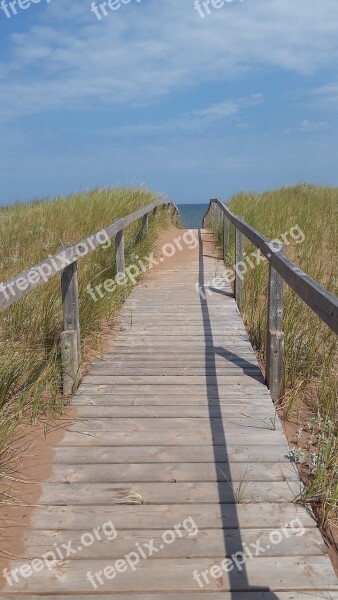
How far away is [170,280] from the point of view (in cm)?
900

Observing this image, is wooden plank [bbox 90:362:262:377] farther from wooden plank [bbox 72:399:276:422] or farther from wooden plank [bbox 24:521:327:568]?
wooden plank [bbox 24:521:327:568]

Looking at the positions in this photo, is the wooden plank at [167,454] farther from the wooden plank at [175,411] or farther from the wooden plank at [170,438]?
the wooden plank at [175,411]

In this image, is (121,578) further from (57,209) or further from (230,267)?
(57,209)

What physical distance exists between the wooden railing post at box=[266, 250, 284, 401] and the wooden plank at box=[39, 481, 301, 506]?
1.28m

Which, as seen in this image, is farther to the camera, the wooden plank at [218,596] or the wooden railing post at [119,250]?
the wooden railing post at [119,250]

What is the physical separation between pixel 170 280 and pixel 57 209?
474cm

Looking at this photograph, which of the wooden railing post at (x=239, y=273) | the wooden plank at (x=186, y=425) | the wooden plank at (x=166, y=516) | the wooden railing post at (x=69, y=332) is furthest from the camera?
the wooden railing post at (x=239, y=273)

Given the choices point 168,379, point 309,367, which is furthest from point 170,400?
point 309,367

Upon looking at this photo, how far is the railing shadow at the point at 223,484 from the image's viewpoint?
2.25m

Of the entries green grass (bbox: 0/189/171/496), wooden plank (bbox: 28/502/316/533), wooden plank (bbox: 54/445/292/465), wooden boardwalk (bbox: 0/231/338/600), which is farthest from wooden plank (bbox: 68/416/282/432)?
wooden plank (bbox: 28/502/316/533)

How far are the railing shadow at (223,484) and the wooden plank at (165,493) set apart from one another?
1 cm

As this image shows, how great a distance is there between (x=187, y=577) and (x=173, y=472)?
0.81 metres

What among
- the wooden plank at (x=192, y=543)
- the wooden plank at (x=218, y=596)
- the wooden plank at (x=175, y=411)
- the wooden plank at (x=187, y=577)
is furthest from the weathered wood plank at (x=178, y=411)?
the wooden plank at (x=218, y=596)

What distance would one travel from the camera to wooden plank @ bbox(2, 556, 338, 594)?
2.26 metres
